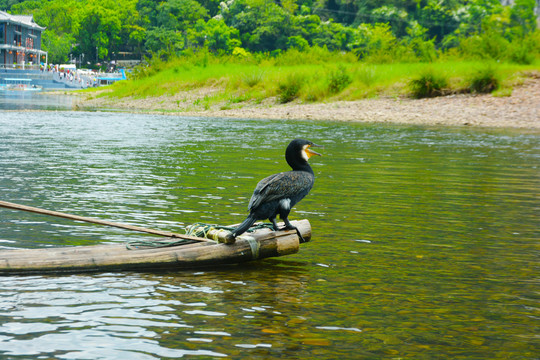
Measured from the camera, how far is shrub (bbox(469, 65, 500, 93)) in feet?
112

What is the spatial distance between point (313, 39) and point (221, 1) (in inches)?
1227

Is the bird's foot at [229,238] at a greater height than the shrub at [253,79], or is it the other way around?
the shrub at [253,79]

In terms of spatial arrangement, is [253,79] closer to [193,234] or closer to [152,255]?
[193,234]

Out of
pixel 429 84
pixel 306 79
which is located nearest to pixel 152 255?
pixel 429 84

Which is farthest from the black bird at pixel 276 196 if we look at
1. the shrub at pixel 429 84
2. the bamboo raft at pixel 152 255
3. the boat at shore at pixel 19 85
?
the boat at shore at pixel 19 85

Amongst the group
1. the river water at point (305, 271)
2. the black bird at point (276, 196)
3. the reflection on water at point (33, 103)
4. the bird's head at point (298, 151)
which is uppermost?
the bird's head at point (298, 151)

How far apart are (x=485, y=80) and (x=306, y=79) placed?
1047 centimetres

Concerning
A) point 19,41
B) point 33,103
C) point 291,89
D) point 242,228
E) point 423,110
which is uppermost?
point 19,41

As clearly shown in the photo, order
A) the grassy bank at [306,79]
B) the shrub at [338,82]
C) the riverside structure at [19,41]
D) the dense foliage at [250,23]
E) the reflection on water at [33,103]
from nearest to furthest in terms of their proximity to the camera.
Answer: the grassy bank at [306,79]
the shrub at [338,82]
the reflection on water at [33,103]
the dense foliage at [250,23]
the riverside structure at [19,41]

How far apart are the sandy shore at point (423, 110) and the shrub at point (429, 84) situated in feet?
2.33

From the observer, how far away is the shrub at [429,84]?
3531 cm

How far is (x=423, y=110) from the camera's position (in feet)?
108

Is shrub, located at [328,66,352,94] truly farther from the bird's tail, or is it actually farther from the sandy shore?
the bird's tail

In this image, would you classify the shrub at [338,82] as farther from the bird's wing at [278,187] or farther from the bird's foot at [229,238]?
the bird's foot at [229,238]
